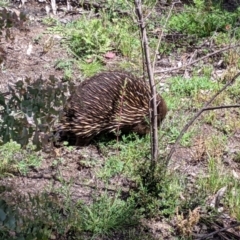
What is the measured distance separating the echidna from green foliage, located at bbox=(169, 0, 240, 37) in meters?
2.16

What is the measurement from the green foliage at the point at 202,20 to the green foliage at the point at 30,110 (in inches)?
215

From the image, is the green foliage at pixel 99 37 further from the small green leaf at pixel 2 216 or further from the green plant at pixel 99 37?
the small green leaf at pixel 2 216

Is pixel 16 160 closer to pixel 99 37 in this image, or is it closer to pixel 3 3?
pixel 99 37

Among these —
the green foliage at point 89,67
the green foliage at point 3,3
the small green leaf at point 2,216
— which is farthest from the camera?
the green foliage at point 3,3

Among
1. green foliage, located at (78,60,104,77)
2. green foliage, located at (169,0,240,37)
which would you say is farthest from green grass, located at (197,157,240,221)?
green foliage, located at (169,0,240,37)

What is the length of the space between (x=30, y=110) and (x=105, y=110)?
3.39 meters

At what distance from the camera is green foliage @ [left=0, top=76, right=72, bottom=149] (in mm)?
2221

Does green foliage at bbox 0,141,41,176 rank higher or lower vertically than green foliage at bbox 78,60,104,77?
lower

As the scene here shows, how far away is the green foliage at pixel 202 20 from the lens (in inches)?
299

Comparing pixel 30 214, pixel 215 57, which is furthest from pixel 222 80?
pixel 30 214

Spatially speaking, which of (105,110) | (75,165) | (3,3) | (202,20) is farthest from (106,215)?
(3,3)

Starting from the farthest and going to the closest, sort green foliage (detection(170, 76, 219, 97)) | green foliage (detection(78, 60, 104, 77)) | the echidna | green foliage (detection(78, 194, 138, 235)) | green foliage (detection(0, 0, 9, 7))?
green foliage (detection(0, 0, 9, 7)), green foliage (detection(78, 60, 104, 77)), green foliage (detection(170, 76, 219, 97)), the echidna, green foliage (detection(78, 194, 138, 235))

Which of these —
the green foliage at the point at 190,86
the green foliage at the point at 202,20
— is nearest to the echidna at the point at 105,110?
the green foliage at the point at 190,86

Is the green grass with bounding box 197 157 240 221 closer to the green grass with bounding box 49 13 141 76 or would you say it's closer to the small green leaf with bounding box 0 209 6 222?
the green grass with bounding box 49 13 141 76
